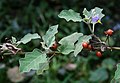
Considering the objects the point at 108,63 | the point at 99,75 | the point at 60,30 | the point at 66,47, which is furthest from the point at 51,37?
the point at 60,30

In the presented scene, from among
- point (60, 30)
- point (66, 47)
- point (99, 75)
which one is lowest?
point (99, 75)

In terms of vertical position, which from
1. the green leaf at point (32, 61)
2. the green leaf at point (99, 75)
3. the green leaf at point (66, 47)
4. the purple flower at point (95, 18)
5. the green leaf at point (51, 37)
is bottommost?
the green leaf at point (99, 75)

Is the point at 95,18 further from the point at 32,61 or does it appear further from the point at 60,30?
the point at 60,30

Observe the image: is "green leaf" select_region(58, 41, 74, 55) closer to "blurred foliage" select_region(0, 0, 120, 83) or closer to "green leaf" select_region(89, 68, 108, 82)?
"blurred foliage" select_region(0, 0, 120, 83)

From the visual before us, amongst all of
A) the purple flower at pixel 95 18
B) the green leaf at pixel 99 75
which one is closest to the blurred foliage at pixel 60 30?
the green leaf at pixel 99 75

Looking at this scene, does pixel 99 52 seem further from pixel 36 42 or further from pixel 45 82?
pixel 36 42

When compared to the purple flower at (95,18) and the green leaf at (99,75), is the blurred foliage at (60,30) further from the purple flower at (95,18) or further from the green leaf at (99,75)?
the purple flower at (95,18)

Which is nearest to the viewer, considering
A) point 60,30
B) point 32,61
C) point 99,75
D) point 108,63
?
point 32,61
